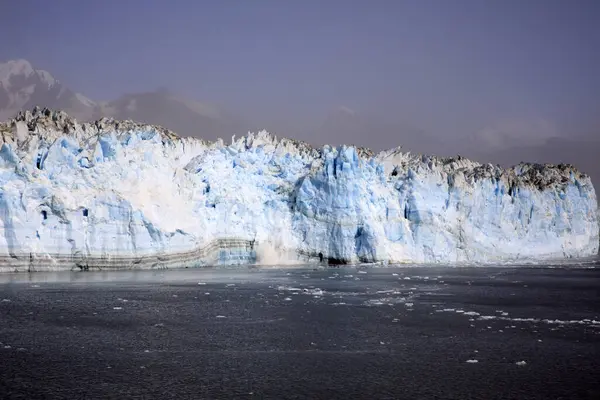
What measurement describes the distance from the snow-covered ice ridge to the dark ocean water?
6.63m

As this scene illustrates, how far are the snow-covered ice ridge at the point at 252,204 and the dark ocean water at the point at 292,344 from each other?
663 centimetres

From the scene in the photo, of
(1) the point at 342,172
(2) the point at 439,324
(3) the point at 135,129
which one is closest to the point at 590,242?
(1) the point at 342,172

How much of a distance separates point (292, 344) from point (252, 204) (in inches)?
929

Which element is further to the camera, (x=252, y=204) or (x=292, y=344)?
(x=252, y=204)

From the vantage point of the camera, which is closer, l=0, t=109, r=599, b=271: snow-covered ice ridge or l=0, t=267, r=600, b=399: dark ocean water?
l=0, t=267, r=600, b=399: dark ocean water

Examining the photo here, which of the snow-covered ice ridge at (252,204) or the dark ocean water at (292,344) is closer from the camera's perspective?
the dark ocean water at (292,344)

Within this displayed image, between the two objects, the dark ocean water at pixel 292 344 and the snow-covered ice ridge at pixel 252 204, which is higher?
the snow-covered ice ridge at pixel 252 204

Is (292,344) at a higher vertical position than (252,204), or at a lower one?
lower

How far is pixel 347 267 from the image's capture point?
34125 mm

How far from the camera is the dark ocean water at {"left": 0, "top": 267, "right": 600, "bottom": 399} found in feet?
25.6

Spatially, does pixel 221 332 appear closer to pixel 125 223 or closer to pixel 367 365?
pixel 367 365

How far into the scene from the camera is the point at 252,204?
111 ft

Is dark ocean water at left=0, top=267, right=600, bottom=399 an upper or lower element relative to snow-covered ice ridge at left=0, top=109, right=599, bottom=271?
lower

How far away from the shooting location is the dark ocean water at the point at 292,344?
25.6 ft
